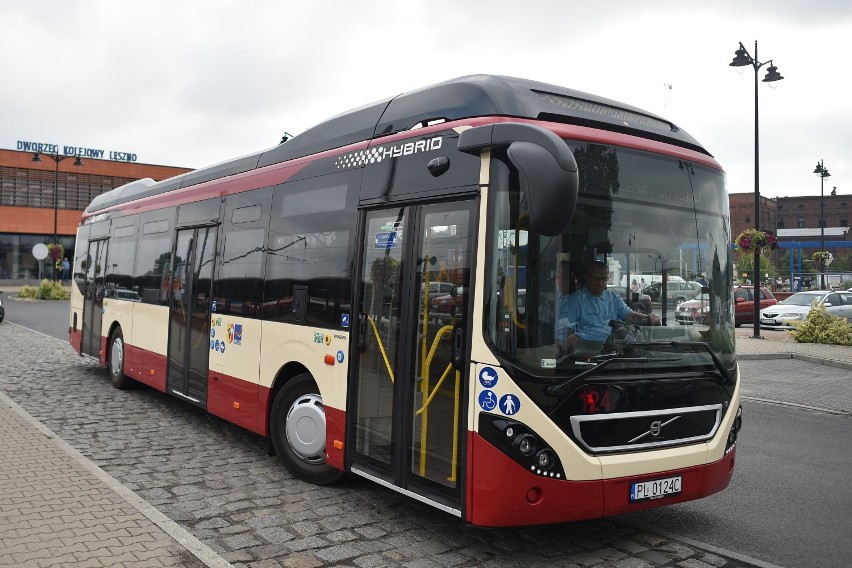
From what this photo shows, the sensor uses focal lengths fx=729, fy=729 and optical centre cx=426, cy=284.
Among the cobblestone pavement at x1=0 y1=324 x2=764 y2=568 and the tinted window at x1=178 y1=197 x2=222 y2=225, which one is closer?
the cobblestone pavement at x1=0 y1=324 x2=764 y2=568

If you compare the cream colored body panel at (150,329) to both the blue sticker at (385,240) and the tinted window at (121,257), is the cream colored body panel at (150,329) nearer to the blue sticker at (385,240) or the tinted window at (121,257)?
the tinted window at (121,257)

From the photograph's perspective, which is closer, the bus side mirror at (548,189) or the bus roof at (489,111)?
the bus side mirror at (548,189)

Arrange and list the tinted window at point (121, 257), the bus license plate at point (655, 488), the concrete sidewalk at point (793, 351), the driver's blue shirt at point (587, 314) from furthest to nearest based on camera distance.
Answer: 1. the concrete sidewalk at point (793, 351)
2. the tinted window at point (121, 257)
3. the bus license plate at point (655, 488)
4. the driver's blue shirt at point (587, 314)

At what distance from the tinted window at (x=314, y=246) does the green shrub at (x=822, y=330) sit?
18528 millimetres

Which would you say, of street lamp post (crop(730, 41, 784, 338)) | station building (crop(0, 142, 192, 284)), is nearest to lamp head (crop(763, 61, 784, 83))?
street lamp post (crop(730, 41, 784, 338))

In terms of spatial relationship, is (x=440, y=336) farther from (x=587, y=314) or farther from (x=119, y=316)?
(x=119, y=316)

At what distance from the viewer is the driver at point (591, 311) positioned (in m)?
4.52

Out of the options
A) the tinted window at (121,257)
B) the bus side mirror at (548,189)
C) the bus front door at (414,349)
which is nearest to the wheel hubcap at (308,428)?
the bus front door at (414,349)

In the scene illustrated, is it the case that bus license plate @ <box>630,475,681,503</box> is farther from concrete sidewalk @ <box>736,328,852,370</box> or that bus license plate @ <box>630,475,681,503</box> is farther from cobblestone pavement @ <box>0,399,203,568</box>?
concrete sidewalk @ <box>736,328,852,370</box>

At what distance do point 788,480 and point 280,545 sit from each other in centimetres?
487

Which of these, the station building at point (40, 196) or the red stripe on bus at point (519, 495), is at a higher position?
the station building at point (40, 196)

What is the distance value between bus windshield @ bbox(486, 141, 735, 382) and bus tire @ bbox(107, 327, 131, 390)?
8.51 m

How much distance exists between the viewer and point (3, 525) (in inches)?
198

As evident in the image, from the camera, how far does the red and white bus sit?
4.46m
